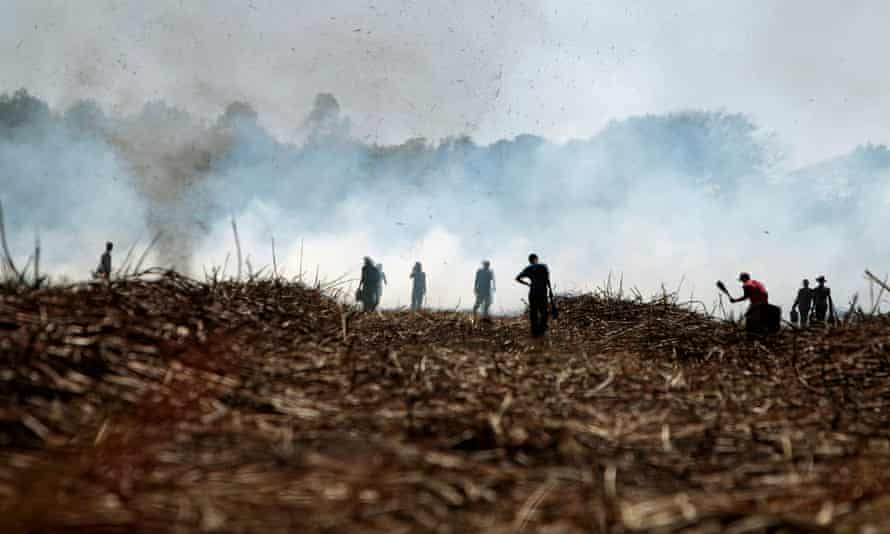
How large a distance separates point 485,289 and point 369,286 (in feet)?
12.0

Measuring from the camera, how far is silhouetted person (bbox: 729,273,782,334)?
852 centimetres

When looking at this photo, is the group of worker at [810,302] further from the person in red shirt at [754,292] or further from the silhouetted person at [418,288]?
the silhouetted person at [418,288]

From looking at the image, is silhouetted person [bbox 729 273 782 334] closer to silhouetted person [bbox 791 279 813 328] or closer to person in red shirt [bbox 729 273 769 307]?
person in red shirt [bbox 729 273 769 307]

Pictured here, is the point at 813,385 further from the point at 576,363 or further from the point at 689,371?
the point at 576,363

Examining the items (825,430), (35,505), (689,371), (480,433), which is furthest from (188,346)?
(689,371)

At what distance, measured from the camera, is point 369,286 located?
14.6 metres

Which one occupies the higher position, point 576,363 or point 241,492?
point 576,363

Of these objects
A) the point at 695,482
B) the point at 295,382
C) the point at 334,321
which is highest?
the point at 334,321

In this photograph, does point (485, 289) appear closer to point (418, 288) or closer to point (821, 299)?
point (418, 288)

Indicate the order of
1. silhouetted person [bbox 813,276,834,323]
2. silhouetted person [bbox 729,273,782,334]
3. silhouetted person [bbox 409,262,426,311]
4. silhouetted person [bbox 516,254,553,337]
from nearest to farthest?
silhouetted person [bbox 729,273,782,334]
silhouetted person [bbox 516,254,553,337]
silhouetted person [bbox 813,276,834,323]
silhouetted person [bbox 409,262,426,311]

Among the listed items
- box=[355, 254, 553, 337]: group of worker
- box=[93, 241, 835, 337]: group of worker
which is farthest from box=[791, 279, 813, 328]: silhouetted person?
box=[355, 254, 553, 337]: group of worker

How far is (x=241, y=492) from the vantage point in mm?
2342

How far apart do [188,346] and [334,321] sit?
2.66 meters

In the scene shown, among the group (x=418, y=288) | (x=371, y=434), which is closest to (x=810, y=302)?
(x=418, y=288)
